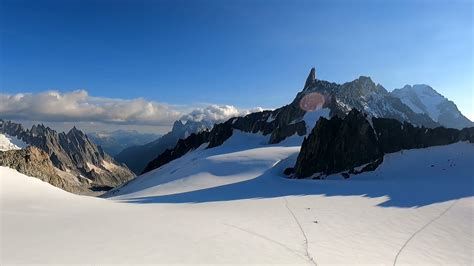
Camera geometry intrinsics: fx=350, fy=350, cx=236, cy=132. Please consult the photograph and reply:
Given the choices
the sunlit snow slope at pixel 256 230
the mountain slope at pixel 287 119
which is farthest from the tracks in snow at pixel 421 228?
the mountain slope at pixel 287 119

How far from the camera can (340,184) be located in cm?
4031

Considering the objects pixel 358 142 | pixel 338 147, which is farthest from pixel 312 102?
pixel 338 147

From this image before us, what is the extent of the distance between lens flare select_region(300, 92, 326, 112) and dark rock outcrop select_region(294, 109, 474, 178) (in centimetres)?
6736

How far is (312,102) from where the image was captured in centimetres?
13450

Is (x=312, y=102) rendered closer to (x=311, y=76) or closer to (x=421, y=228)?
(x=311, y=76)

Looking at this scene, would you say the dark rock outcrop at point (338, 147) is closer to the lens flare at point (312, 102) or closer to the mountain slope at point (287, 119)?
the mountain slope at point (287, 119)

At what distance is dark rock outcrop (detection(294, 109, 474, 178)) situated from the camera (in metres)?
54.9

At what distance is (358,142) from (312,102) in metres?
79.3

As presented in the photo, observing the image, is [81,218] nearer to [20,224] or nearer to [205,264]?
[20,224]

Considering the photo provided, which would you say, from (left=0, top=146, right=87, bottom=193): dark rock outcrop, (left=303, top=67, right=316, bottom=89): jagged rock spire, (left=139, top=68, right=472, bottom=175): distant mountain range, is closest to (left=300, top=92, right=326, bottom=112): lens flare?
(left=139, top=68, right=472, bottom=175): distant mountain range

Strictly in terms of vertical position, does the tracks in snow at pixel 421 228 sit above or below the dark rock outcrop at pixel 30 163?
below

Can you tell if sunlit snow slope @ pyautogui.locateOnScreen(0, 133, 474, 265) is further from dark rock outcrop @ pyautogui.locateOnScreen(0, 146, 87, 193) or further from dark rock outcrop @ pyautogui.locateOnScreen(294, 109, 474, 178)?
dark rock outcrop @ pyautogui.locateOnScreen(0, 146, 87, 193)

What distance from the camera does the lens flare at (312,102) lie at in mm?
129250

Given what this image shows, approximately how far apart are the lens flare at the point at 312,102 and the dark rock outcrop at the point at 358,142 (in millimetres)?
67365
